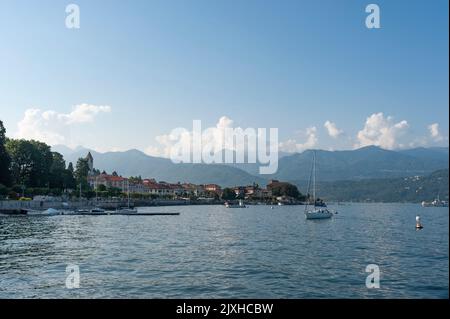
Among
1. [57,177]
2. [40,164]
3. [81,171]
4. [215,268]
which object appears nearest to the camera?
[215,268]

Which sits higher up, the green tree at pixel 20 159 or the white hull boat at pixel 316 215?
the green tree at pixel 20 159

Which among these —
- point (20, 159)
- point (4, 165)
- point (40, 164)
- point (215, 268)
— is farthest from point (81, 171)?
point (215, 268)

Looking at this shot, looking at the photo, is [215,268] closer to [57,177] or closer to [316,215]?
[316,215]

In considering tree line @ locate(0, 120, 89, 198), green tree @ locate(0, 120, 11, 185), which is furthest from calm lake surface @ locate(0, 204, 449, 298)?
tree line @ locate(0, 120, 89, 198)

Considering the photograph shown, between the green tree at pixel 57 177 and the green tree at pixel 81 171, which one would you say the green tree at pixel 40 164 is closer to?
the green tree at pixel 57 177

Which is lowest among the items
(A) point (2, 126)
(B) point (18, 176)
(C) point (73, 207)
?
(C) point (73, 207)

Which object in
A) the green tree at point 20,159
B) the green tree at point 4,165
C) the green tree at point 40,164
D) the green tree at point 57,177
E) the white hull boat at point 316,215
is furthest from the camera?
the green tree at point 57,177

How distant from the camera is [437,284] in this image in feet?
80.5

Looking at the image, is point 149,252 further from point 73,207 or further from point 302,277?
point 73,207

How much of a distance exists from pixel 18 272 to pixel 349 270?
70.9 feet

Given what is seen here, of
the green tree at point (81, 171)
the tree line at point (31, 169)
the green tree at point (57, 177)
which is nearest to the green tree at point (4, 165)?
the tree line at point (31, 169)

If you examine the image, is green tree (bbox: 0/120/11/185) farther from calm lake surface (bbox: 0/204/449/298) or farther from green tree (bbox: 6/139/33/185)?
calm lake surface (bbox: 0/204/449/298)
